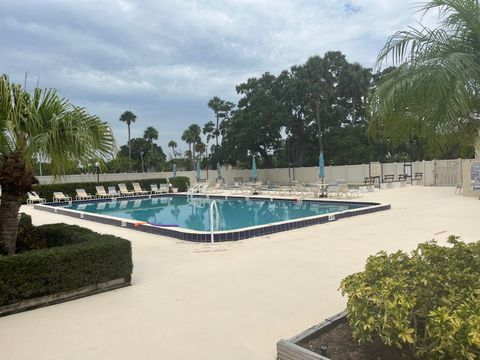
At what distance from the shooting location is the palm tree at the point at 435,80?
302 centimetres

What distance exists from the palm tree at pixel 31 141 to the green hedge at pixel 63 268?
0.89 meters

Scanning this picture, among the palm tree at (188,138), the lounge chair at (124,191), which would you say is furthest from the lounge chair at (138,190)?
the palm tree at (188,138)

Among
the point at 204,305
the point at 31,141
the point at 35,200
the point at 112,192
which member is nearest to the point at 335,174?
the point at 112,192

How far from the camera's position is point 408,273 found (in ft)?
9.77

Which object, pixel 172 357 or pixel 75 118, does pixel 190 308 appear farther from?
pixel 75 118

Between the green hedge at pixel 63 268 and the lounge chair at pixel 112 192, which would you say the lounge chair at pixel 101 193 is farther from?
the green hedge at pixel 63 268

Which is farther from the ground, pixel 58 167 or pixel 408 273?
pixel 58 167

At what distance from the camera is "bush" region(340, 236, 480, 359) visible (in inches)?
84.9

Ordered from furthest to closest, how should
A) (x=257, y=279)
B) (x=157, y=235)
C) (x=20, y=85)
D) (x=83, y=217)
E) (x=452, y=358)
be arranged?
(x=83, y=217), (x=157, y=235), (x=257, y=279), (x=20, y=85), (x=452, y=358)

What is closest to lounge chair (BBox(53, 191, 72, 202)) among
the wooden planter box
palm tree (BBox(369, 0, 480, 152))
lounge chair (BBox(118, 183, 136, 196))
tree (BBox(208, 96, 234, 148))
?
lounge chair (BBox(118, 183, 136, 196))

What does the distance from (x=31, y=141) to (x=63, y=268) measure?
5.36 ft

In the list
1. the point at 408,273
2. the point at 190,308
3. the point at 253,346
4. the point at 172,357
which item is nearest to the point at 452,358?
the point at 408,273

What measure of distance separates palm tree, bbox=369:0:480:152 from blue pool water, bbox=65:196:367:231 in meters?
8.46

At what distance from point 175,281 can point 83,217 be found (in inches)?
360
